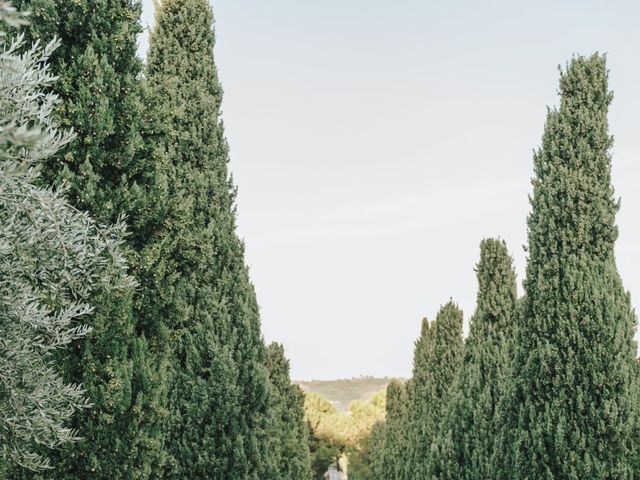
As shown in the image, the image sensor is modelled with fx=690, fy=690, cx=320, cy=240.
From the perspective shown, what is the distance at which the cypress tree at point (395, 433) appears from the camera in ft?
71.4

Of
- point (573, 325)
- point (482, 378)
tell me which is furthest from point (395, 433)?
point (573, 325)

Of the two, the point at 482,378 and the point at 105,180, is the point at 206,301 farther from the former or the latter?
the point at 482,378

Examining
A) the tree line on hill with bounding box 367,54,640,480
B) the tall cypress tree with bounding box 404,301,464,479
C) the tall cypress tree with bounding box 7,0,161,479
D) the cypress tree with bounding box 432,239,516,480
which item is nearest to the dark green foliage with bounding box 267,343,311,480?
the tall cypress tree with bounding box 404,301,464,479

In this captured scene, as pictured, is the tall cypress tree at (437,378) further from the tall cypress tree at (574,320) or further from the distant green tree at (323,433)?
the distant green tree at (323,433)

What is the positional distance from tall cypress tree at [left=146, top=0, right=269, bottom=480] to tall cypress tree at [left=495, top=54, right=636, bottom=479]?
415cm

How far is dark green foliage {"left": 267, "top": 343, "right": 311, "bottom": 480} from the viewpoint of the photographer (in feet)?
56.5

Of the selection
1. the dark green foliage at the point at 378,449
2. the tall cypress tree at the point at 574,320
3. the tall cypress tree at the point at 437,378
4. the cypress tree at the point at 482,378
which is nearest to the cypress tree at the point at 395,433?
the dark green foliage at the point at 378,449

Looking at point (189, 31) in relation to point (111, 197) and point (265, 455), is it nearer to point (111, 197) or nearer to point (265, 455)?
point (111, 197)

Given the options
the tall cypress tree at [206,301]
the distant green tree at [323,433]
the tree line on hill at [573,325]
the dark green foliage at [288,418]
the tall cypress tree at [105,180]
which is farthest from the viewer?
the distant green tree at [323,433]

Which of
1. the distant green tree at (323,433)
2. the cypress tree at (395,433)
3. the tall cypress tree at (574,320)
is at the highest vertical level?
the tall cypress tree at (574,320)

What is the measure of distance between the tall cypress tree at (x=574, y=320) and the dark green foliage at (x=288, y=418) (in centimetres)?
733

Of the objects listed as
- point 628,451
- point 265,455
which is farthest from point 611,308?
point 265,455

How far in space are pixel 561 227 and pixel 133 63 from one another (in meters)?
6.82

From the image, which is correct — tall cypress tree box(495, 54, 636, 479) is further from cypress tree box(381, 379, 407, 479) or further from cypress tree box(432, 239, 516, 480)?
cypress tree box(381, 379, 407, 479)
